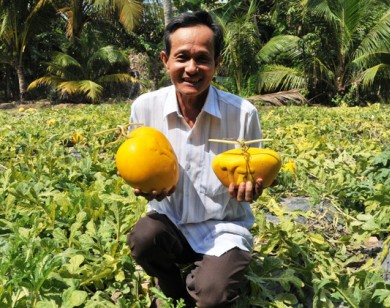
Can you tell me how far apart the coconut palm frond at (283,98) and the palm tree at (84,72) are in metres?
4.68

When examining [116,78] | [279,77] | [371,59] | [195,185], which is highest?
[195,185]

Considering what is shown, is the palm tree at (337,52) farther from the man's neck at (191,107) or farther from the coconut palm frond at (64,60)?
the man's neck at (191,107)

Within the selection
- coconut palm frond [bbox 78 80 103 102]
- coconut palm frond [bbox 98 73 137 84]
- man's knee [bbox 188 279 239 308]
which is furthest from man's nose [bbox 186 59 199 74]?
coconut palm frond [bbox 98 73 137 84]

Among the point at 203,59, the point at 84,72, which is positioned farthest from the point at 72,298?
the point at 84,72

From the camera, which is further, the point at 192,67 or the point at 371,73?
the point at 371,73

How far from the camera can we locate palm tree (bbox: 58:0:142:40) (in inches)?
621

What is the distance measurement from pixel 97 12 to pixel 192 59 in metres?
16.3

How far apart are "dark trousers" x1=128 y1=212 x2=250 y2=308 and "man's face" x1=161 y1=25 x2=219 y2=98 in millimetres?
511

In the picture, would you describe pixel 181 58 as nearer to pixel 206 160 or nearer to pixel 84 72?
pixel 206 160

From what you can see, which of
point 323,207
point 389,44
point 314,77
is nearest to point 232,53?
point 314,77

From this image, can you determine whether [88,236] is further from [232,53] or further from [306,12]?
[306,12]

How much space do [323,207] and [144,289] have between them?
1326 millimetres

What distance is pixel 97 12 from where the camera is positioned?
17.0 meters

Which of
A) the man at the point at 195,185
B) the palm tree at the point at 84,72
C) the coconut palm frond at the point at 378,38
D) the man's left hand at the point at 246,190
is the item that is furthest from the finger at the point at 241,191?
the palm tree at the point at 84,72
